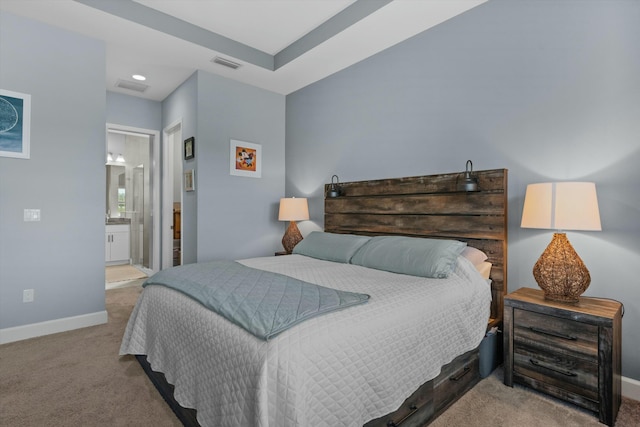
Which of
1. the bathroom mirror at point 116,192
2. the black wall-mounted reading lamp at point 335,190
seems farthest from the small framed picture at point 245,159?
the bathroom mirror at point 116,192

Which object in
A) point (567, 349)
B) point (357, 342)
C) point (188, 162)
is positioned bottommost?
point (567, 349)

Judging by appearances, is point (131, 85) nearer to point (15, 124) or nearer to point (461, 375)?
point (15, 124)

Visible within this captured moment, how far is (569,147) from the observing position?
2.17 metres

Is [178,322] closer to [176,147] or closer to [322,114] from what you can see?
[322,114]

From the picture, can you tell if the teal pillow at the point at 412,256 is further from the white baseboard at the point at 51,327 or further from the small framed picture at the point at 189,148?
the white baseboard at the point at 51,327

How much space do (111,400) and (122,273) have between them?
13.9 ft

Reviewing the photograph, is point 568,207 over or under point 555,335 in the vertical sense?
over

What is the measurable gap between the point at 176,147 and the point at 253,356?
5.02 m

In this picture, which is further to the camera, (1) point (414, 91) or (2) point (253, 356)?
(1) point (414, 91)

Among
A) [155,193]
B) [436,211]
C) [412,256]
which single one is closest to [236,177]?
[155,193]

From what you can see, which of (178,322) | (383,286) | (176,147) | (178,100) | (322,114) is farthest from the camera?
(176,147)

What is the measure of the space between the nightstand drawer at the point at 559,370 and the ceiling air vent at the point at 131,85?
4.96 metres

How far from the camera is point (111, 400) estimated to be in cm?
189

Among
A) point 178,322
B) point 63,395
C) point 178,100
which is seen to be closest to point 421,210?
point 178,322
